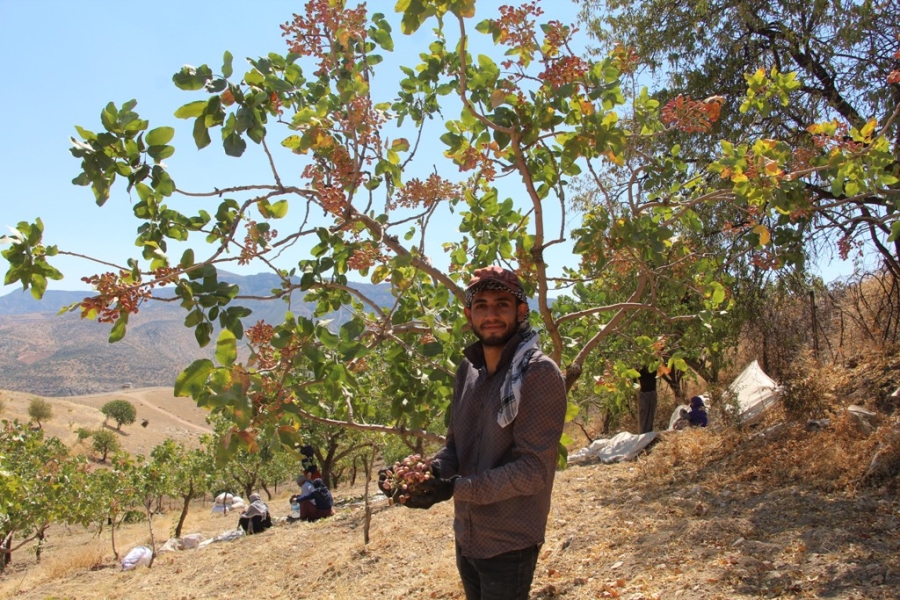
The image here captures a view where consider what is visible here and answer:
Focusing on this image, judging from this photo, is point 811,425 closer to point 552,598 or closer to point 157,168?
point 552,598

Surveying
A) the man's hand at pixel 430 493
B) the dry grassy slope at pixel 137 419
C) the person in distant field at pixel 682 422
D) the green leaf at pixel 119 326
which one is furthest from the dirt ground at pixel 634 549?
the dry grassy slope at pixel 137 419

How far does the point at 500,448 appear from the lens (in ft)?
6.29

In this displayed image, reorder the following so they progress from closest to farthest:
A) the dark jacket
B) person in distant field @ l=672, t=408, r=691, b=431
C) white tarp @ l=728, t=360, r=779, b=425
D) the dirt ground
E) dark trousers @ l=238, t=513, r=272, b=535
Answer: the dirt ground → white tarp @ l=728, t=360, r=779, b=425 → person in distant field @ l=672, t=408, r=691, b=431 → dark trousers @ l=238, t=513, r=272, b=535 → the dark jacket

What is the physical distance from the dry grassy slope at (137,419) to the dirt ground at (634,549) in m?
23.9

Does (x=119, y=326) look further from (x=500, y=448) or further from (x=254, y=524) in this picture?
(x=254, y=524)

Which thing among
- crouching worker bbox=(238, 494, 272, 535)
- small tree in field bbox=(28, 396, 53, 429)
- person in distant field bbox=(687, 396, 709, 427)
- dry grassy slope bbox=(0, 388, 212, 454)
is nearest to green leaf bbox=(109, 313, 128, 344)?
person in distant field bbox=(687, 396, 709, 427)

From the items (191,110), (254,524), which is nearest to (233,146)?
(191,110)

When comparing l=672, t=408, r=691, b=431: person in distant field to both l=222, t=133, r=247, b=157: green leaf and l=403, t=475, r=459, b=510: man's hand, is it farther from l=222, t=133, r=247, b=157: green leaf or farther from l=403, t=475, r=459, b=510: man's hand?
l=222, t=133, r=247, b=157: green leaf

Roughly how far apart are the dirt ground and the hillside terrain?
2cm

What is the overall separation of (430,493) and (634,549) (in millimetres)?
3369

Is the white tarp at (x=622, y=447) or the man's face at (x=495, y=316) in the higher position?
the man's face at (x=495, y=316)

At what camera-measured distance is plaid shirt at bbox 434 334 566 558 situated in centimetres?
178

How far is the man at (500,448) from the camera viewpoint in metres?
1.80

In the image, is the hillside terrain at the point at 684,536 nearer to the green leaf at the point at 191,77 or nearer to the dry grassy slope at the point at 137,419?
the green leaf at the point at 191,77
